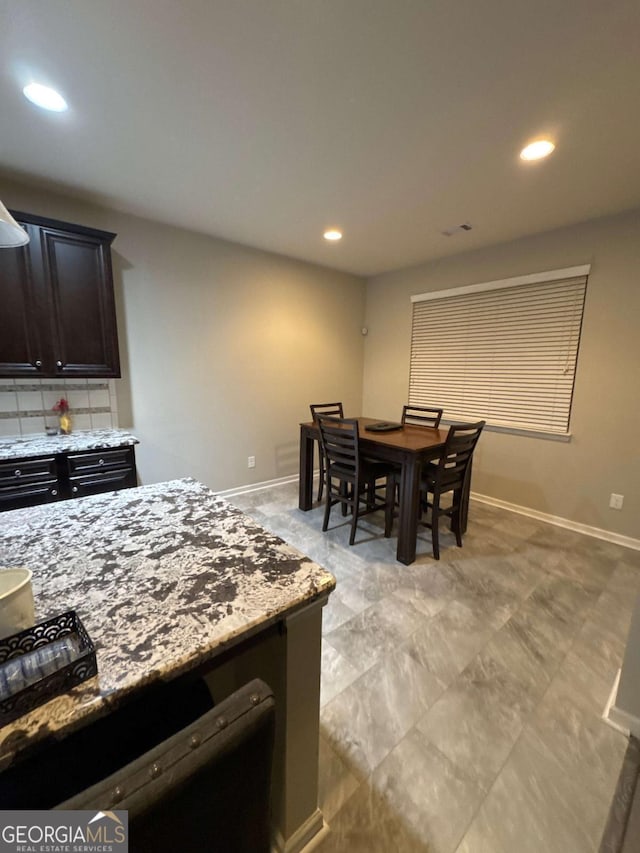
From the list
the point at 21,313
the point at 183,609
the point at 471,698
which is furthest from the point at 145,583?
the point at 21,313

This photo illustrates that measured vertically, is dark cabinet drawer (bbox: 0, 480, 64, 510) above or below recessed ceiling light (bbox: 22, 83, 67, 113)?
below

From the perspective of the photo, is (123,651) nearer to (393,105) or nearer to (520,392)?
(393,105)

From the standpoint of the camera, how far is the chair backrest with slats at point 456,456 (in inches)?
96.4

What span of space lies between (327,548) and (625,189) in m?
3.22

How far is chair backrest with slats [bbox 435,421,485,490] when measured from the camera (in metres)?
2.45

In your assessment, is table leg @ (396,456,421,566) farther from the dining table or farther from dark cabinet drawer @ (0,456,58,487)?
dark cabinet drawer @ (0,456,58,487)

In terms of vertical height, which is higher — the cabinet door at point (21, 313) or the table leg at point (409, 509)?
the cabinet door at point (21, 313)

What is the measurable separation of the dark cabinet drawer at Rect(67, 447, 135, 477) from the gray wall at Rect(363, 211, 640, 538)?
3.26m

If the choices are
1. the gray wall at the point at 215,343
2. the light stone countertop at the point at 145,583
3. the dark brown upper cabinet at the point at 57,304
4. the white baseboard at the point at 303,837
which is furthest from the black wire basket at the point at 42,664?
the gray wall at the point at 215,343

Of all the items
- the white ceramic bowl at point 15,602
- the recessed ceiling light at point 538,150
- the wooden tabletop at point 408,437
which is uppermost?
the recessed ceiling light at point 538,150

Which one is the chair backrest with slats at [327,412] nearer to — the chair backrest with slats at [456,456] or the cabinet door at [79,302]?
the chair backrest with slats at [456,456]

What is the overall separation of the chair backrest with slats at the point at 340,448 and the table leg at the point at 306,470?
0.89 ft

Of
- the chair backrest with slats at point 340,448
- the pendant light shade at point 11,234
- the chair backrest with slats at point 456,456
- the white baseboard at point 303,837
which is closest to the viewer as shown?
the white baseboard at point 303,837
